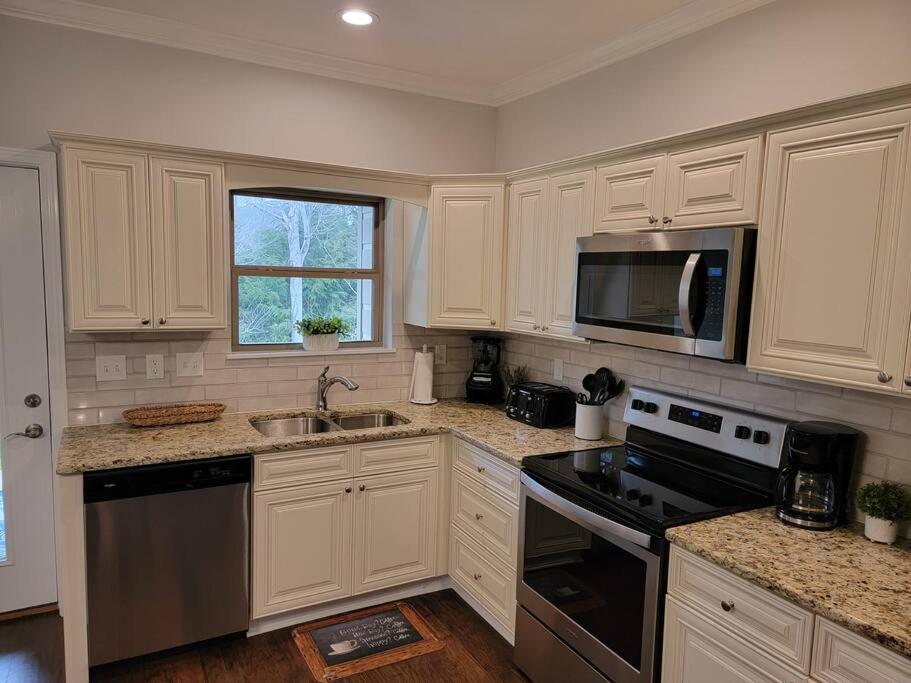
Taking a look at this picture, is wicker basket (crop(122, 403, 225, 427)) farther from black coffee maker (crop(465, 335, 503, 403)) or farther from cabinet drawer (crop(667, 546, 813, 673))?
cabinet drawer (crop(667, 546, 813, 673))

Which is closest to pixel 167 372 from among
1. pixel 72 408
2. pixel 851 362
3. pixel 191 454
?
pixel 72 408

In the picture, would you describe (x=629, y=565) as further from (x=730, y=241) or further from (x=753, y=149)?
(x=753, y=149)

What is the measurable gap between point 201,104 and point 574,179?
184cm

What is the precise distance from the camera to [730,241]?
77.2 inches

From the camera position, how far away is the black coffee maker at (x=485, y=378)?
3.63 meters

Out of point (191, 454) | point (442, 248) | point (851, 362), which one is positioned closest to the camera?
point (851, 362)

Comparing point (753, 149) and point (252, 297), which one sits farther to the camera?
point (252, 297)

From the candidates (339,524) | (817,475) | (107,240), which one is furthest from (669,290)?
(107,240)

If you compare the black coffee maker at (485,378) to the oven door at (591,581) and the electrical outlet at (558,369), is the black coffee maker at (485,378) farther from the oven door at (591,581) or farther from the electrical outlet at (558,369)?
the oven door at (591,581)

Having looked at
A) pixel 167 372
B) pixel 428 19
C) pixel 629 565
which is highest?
pixel 428 19

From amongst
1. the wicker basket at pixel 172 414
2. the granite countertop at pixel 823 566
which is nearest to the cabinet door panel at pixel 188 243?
the wicker basket at pixel 172 414

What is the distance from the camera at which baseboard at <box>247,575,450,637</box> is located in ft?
9.36

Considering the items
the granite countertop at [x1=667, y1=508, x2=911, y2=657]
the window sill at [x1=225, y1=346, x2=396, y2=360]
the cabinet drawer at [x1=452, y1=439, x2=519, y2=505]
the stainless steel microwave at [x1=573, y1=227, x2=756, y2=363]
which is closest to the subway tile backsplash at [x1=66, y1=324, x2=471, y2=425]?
the window sill at [x1=225, y1=346, x2=396, y2=360]

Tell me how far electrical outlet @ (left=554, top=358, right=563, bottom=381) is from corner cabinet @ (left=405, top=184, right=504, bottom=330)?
0.37 meters
